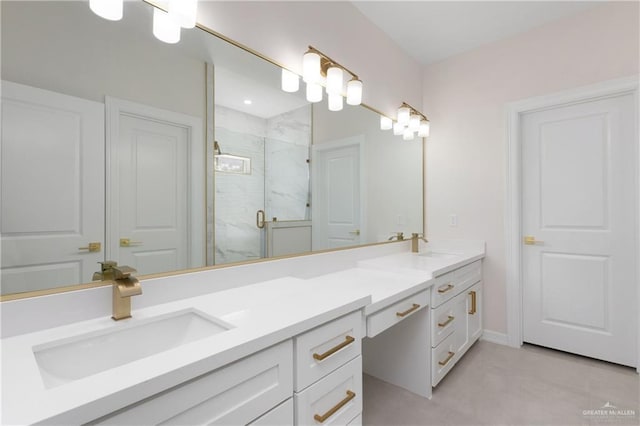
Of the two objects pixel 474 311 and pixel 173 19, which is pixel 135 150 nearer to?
pixel 173 19

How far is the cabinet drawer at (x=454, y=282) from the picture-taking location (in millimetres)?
1816

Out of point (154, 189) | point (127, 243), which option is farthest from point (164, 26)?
point (127, 243)

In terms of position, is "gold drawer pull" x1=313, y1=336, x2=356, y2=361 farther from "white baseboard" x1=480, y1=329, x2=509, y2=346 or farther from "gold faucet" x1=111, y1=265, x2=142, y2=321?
"white baseboard" x1=480, y1=329, x2=509, y2=346

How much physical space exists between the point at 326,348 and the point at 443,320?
3.88 feet

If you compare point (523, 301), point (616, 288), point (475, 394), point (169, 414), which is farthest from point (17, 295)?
point (616, 288)

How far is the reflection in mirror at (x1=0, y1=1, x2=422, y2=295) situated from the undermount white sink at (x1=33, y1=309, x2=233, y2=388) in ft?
0.75

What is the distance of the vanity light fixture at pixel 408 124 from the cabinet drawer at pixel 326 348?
1.76 metres

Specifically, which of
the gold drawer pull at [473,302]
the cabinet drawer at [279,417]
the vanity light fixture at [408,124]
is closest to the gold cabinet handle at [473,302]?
the gold drawer pull at [473,302]

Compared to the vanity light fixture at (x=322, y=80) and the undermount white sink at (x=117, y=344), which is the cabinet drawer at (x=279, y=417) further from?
the vanity light fixture at (x=322, y=80)

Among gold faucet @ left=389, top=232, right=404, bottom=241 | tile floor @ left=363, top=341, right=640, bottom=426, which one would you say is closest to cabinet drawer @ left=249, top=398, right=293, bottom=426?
tile floor @ left=363, top=341, right=640, bottom=426

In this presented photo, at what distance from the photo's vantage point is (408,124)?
8.62ft

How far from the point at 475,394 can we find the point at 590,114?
2166 mm

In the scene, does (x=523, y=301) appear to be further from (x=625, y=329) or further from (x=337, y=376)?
(x=337, y=376)

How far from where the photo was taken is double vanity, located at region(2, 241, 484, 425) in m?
0.59
